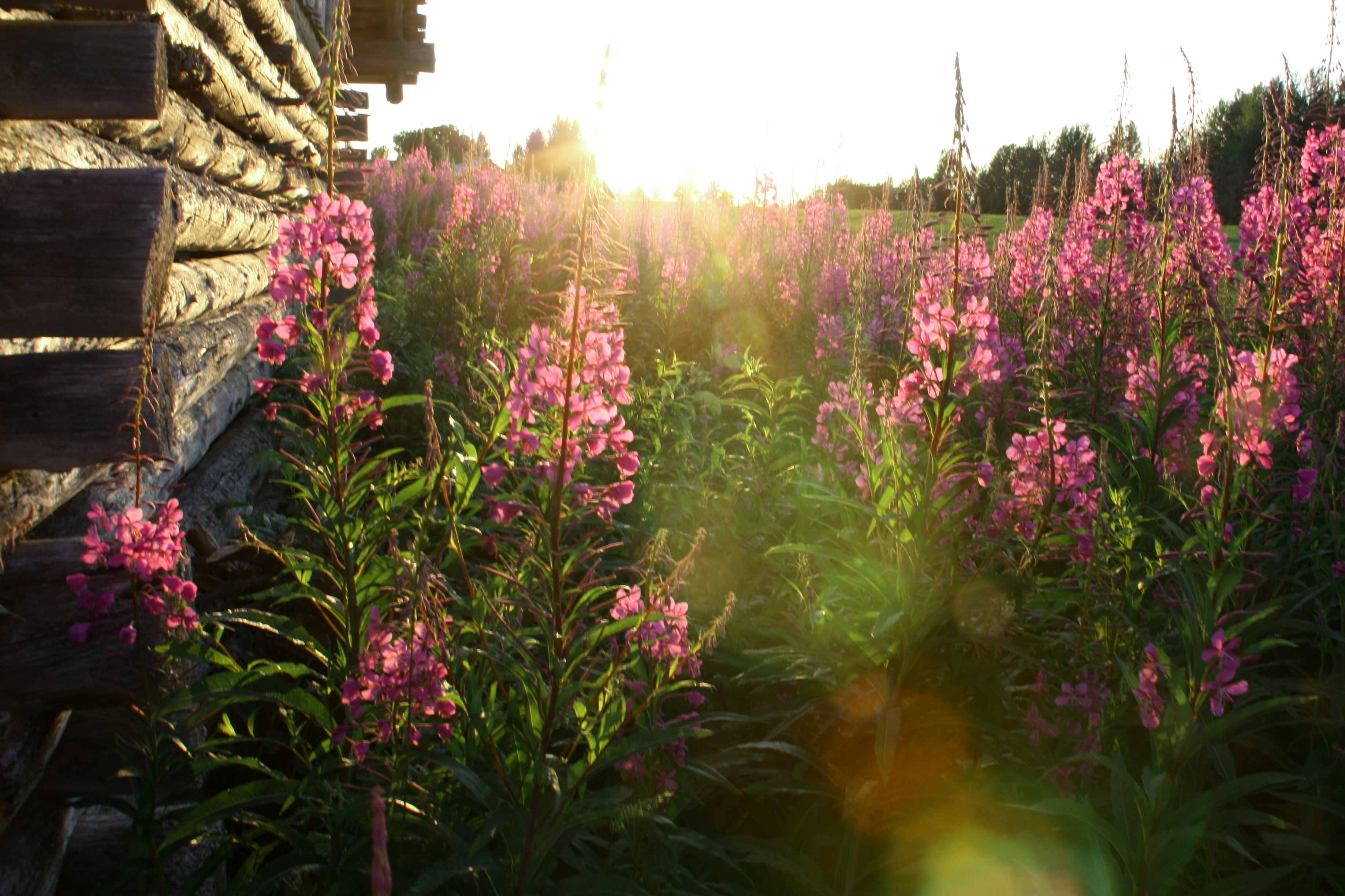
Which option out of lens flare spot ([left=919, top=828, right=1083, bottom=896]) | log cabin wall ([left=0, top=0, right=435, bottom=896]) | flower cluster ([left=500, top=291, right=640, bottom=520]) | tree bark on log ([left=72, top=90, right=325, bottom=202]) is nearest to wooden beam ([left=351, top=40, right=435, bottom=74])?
tree bark on log ([left=72, top=90, right=325, bottom=202])

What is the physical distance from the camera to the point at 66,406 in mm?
1880

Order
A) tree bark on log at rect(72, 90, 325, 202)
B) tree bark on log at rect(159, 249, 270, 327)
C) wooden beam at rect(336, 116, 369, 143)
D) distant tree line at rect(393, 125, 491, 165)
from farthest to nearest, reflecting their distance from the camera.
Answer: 1. distant tree line at rect(393, 125, 491, 165)
2. wooden beam at rect(336, 116, 369, 143)
3. tree bark on log at rect(159, 249, 270, 327)
4. tree bark on log at rect(72, 90, 325, 202)

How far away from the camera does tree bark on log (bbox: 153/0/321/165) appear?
3047mm

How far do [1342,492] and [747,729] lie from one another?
215cm

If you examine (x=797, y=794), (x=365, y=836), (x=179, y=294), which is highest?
(x=179, y=294)

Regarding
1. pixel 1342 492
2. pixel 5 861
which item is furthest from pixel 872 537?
pixel 5 861

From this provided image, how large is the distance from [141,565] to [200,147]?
2.54 metres

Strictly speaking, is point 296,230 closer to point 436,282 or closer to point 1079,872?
point 1079,872

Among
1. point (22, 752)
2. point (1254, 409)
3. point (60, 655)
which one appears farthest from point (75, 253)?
point (1254, 409)

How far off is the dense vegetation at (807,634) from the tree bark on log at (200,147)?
1.34m

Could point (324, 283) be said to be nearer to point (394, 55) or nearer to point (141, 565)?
point (141, 565)

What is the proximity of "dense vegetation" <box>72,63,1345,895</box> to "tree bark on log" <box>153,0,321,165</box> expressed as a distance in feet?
5.59

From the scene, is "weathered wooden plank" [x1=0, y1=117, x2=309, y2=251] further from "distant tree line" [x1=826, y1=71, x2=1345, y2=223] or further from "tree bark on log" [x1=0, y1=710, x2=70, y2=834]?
"distant tree line" [x1=826, y1=71, x2=1345, y2=223]

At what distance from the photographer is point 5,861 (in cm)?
187
